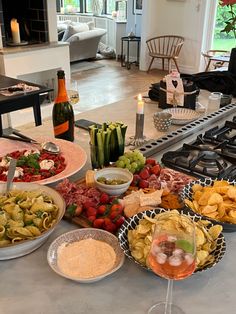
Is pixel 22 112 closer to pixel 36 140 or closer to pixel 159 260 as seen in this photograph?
pixel 36 140

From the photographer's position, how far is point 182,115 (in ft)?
6.44

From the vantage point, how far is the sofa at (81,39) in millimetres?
7250

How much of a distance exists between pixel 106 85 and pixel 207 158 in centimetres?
504

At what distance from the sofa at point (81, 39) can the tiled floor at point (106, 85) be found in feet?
1.34

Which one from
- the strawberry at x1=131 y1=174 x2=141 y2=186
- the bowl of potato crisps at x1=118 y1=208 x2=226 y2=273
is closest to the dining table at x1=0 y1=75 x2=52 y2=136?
the strawberry at x1=131 y1=174 x2=141 y2=186

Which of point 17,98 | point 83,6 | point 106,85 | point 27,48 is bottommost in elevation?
point 106,85

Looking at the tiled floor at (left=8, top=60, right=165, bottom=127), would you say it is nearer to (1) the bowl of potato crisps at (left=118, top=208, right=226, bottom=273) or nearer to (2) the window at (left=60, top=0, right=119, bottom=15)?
(2) the window at (left=60, top=0, right=119, bottom=15)

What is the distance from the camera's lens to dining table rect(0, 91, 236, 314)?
804 mm

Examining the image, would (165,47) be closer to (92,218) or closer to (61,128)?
(61,128)

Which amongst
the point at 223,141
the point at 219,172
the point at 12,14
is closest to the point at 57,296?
the point at 219,172

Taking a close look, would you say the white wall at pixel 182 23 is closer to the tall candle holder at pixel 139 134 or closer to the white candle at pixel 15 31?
the white candle at pixel 15 31

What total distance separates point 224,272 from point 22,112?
3813mm

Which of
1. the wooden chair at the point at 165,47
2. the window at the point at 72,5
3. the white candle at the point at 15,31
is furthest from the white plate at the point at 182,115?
the window at the point at 72,5

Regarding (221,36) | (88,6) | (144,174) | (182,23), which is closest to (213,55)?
(221,36)
